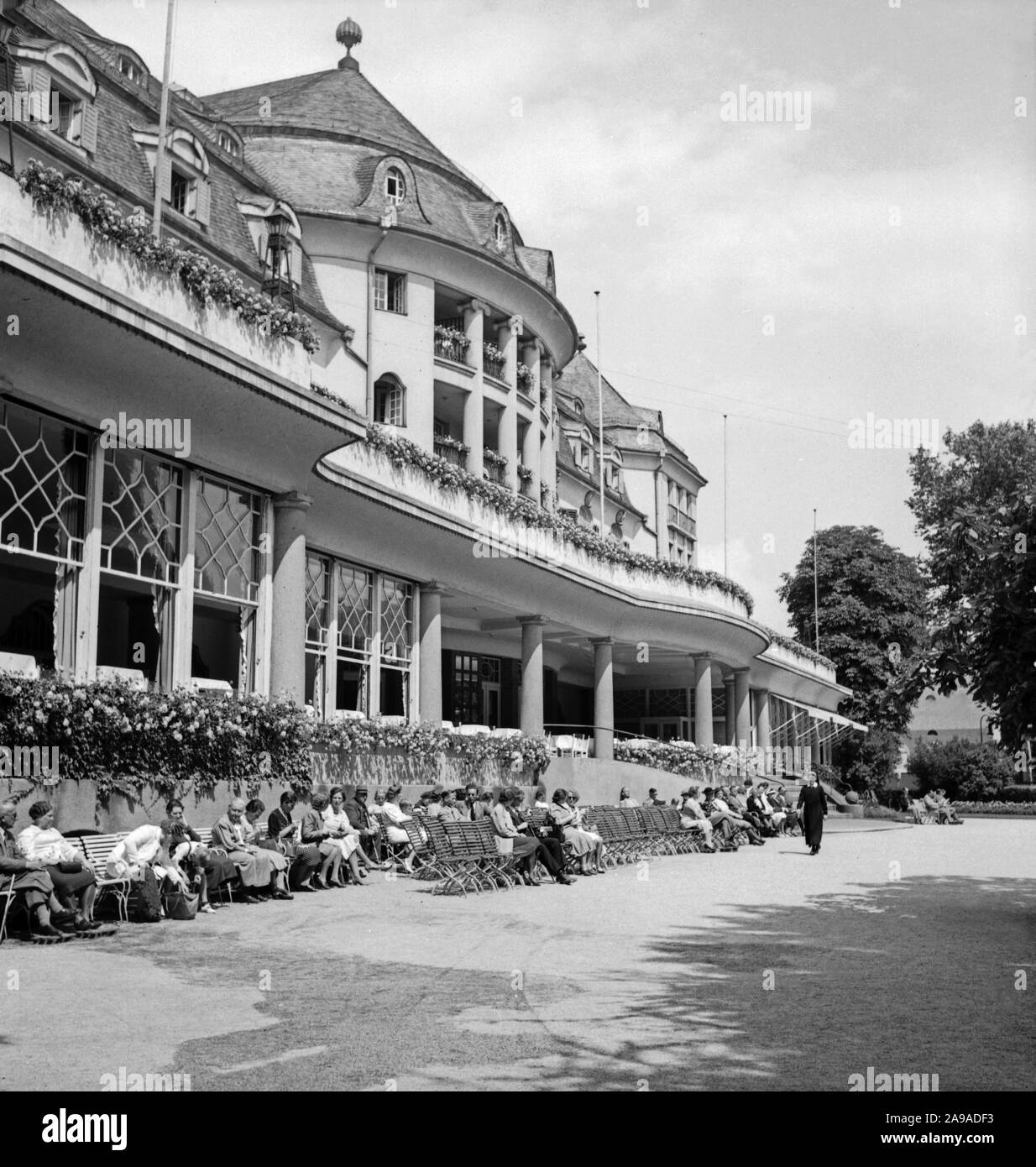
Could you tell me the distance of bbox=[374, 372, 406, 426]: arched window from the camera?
3212 cm

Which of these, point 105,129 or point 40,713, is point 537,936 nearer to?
point 40,713

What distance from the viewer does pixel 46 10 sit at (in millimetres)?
22781

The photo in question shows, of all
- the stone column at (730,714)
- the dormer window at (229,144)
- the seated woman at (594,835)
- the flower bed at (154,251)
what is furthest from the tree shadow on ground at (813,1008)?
the stone column at (730,714)

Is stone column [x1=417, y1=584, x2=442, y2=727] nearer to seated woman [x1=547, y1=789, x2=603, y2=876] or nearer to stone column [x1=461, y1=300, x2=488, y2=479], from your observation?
seated woman [x1=547, y1=789, x2=603, y2=876]

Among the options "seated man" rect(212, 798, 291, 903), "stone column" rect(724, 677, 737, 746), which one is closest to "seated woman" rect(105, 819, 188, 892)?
"seated man" rect(212, 798, 291, 903)

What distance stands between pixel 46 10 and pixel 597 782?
19151 millimetres

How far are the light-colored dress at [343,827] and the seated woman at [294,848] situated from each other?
0.51 metres

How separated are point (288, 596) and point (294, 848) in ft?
15.5

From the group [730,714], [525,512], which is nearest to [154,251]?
[525,512]

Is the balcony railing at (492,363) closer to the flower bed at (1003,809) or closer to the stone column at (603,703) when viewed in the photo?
the stone column at (603,703)

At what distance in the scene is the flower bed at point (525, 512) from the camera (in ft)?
77.6

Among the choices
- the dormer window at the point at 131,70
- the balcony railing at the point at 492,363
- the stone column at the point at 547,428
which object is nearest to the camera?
the dormer window at the point at 131,70

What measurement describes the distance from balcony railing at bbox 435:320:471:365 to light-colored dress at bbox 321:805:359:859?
58.3ft
